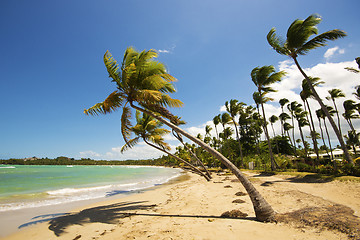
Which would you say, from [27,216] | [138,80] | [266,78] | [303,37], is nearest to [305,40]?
[303,37]

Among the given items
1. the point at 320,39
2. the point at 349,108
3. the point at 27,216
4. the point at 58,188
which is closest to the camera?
the point at 27,216

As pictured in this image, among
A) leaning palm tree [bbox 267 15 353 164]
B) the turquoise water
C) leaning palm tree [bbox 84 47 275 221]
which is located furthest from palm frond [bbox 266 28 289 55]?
the turquoise water

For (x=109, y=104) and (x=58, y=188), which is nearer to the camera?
(x=109, y=104)

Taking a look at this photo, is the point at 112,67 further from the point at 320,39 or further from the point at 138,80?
the point at 320,39

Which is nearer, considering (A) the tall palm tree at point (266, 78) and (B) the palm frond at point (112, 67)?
(B) the palm frond at point (112, 67)

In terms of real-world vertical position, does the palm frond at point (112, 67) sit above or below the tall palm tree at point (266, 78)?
below

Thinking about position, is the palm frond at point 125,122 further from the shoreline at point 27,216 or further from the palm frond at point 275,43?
the palm frond at point 275,43

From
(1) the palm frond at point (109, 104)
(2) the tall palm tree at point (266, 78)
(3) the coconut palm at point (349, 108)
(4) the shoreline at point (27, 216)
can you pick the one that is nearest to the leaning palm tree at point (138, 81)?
(1) the palm frond at point (109, 104)

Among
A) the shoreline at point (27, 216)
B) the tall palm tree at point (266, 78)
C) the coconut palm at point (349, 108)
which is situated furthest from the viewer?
the coconut palm at point (349, 108)

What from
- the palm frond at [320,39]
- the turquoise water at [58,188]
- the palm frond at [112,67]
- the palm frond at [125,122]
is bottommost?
the turquoise water at [58,188]

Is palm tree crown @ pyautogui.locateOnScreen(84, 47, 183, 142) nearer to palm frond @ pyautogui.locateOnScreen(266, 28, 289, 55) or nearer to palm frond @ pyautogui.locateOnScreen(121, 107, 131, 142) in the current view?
palm frond @ pyautogui.locateOnScreen(121, 107, 131, 142)

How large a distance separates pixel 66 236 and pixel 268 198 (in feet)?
24.1

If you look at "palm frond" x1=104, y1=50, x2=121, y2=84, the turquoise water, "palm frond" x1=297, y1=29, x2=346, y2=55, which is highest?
"palm frond" x1=297, y1=29, x2=346, y2=55

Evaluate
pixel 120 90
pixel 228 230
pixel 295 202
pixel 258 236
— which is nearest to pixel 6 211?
pixel 120 90
